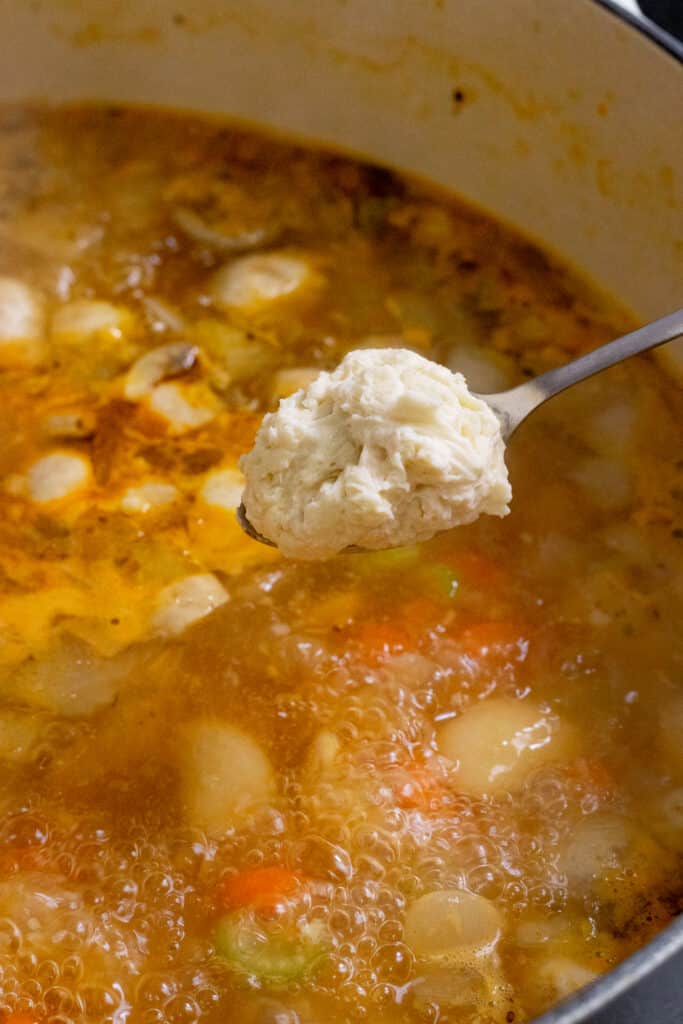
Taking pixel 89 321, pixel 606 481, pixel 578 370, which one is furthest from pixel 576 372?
pixel 89 321

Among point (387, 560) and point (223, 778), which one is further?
point (387, 560)

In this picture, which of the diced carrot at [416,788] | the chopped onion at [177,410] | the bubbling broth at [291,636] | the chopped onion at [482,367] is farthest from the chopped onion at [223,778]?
the chopped onion at [482,367]

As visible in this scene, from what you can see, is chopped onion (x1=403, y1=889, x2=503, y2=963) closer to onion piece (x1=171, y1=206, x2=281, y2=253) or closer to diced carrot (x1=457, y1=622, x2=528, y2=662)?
diced carrot (x1=457, y1=622, x2=528, y2=662)

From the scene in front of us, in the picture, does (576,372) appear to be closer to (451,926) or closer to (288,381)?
(288,381)

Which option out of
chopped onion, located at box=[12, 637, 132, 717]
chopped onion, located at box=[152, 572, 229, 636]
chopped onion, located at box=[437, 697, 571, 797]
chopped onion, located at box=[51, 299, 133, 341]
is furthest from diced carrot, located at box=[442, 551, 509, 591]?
chopped onion, located at box=[51, 299, 133, 341]

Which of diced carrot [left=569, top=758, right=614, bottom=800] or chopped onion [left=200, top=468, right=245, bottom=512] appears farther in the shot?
chopped onion [left=200, top=468, right=245, bottom=512]
